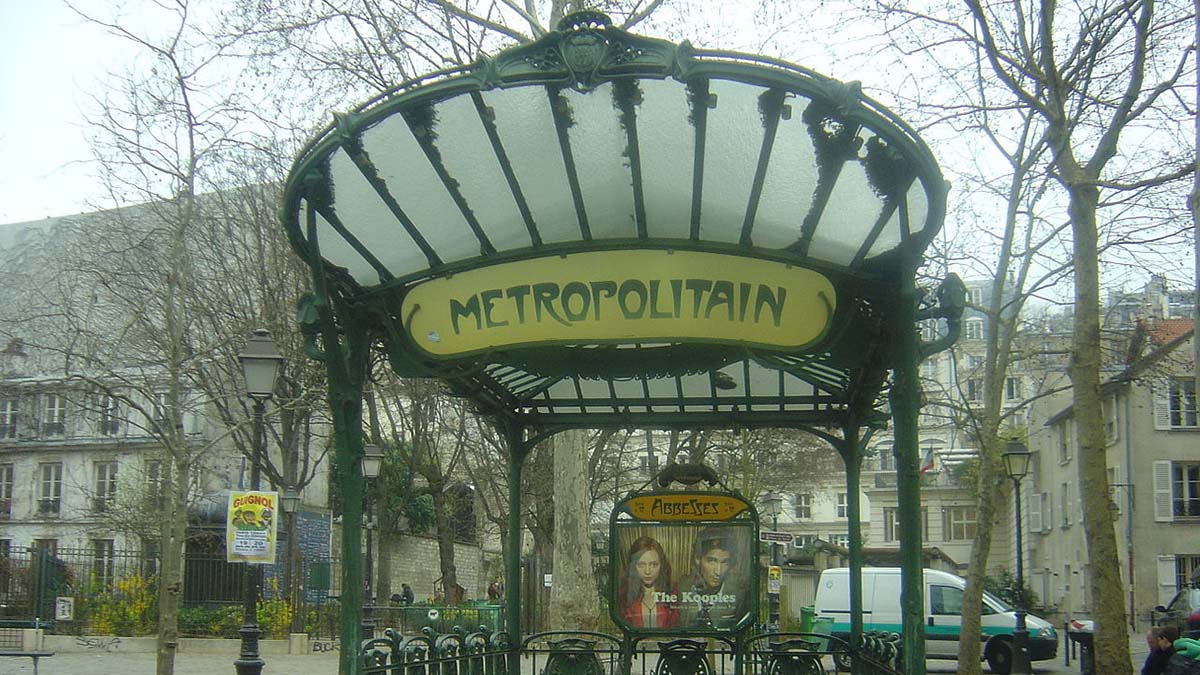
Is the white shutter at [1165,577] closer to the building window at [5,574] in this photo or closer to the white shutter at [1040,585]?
the white shutter at [1040,585]

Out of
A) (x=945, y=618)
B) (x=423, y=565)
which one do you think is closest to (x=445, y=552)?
(x=423, y=565)

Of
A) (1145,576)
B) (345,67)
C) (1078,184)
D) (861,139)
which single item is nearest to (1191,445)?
(1145,576)

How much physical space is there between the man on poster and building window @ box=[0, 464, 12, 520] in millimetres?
44081

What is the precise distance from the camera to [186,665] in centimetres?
2402

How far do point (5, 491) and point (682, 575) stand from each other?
4530 centimetres

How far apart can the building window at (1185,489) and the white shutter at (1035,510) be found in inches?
483

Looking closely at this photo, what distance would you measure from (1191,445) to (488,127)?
42.4 meters

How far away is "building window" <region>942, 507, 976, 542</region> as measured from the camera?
67188 millimetres

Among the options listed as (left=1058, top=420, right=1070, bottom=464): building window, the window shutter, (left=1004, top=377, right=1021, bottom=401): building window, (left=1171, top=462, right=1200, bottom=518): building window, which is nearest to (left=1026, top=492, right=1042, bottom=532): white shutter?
the window shutter

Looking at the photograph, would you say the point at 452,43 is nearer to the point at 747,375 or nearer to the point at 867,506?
the point at 747,375

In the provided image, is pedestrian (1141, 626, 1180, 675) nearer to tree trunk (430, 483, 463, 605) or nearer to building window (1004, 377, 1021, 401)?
building window (1004, 377, 1021, 401)

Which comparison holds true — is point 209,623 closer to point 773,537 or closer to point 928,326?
point 773,537

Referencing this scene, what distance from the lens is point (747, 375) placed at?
8680 millimetres

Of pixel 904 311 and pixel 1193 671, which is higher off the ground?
pixel 904 311
